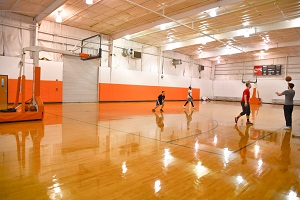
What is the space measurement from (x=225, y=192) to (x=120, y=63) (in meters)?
16.7

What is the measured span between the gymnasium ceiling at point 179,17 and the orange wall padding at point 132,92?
4305mm

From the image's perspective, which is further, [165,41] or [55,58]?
[165,41]

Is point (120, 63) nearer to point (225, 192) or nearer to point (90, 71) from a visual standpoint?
point (90, 71)

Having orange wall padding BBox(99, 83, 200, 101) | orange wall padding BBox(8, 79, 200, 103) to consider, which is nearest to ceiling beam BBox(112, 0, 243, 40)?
orange wall padding BBox(99, 83, 200, 101)

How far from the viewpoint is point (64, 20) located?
45.0 ft

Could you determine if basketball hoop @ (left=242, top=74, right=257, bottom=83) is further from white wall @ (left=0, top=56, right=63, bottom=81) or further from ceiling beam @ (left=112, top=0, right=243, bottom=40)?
white wall @ (left=0, top=56, right=63, bottom=81)

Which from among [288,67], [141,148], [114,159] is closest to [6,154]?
[114,159]

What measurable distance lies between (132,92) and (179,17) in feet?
29.1

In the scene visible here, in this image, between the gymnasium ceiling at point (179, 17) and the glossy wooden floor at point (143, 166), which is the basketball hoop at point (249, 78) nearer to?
the gymnasium ceiling at point (179, 17)

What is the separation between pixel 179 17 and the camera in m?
12.1

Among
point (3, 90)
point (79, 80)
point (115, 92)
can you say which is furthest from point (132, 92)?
point (3, 90)

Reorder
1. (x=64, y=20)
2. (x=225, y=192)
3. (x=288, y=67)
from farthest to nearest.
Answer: (x=288, y=67)
(x=64, y=20)
(x=225, y=192)

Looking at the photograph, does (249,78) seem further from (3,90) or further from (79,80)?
(3,90)

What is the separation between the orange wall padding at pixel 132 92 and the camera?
17219mm
